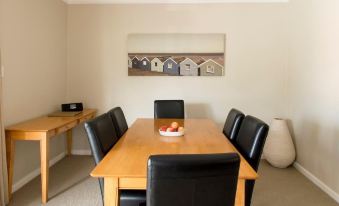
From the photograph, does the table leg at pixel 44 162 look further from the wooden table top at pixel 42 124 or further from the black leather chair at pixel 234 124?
the black leather chair at pixel 234 124

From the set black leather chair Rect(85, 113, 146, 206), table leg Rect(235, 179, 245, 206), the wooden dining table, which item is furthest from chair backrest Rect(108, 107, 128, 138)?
table leg Rect(235, 179, 245, 206)

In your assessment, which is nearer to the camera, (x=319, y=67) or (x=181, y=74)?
(x=319, y=67)

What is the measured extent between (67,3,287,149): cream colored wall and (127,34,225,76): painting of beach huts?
0.32ft

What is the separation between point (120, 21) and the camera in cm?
413

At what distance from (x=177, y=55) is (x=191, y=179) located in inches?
121

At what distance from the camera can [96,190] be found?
9.70 feet

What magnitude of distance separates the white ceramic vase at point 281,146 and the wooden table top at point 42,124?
2.64 metres

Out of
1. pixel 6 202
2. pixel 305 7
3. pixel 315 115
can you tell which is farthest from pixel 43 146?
pixel 305 7

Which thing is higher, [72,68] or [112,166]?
[72,68]

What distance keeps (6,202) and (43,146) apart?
0.62 metres

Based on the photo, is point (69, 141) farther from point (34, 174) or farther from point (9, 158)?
point (9, 158)

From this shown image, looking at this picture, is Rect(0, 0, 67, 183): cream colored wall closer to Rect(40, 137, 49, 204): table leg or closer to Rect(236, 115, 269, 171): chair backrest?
Rect(40, 137, 49, 204): table leg

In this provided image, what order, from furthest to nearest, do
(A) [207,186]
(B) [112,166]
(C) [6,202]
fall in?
(C) [6,202], (B) [112,166], (A) [207,186]

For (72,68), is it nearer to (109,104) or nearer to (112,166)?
(109,104)
